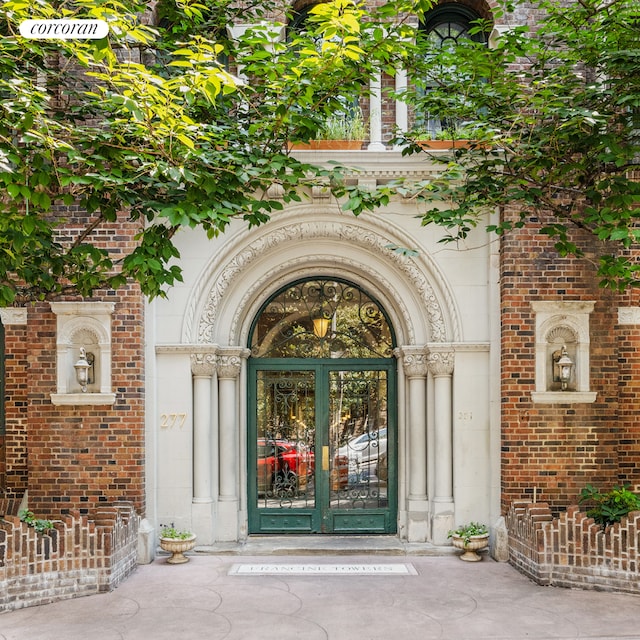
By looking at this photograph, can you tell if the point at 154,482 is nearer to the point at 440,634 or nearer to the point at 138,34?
the point at 440,634

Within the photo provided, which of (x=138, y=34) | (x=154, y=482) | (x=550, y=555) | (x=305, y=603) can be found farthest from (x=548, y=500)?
(x=138, y=34)

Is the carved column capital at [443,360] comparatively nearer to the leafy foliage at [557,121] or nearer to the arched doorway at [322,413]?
the arched doorway at [322,413]

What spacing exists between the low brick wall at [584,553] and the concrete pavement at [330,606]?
5.4 inches

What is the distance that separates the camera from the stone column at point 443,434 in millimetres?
9381

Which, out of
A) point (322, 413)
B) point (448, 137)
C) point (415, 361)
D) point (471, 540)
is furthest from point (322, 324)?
point (471, 540)

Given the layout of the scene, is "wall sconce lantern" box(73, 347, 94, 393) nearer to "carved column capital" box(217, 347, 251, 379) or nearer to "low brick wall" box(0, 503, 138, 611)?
"carved column capital" box(217, 347, 251, 379)

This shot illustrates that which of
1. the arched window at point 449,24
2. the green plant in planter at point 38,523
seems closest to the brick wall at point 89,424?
the green plant in planter at point 38,523

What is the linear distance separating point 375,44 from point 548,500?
5949 millimetres

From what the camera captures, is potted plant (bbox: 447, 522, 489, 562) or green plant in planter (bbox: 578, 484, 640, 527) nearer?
green plant in planter (bbox: 578, 484, 640, 527)

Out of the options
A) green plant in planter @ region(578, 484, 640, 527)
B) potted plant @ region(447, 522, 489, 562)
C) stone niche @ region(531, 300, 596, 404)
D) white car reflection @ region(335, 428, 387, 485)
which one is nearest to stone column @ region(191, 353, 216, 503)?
white car reflection @ region(335, 428, 387, 485)

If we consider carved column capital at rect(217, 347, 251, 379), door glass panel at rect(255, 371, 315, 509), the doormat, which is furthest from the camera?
door glass panel at rect(255, 371, 315, 509)

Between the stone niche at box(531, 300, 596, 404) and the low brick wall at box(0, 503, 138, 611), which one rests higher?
the stone niche at box(531, 300, 596, 404)

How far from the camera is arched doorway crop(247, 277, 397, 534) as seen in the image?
32.8 ft

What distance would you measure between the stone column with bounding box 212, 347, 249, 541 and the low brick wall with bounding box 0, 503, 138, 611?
72.3 inches
